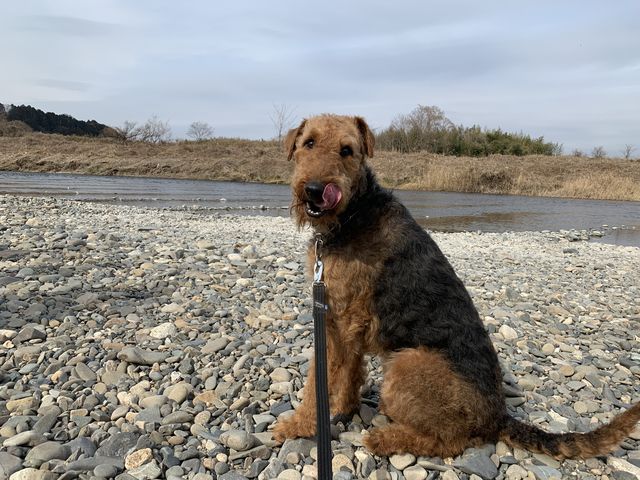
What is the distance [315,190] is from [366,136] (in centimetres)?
115

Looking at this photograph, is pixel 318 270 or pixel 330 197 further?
pixel 318 270

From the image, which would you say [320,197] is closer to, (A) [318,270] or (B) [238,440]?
(A) [318,270]

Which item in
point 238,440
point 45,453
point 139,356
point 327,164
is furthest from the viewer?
point 139,356

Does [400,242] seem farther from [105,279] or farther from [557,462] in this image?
[105,279]

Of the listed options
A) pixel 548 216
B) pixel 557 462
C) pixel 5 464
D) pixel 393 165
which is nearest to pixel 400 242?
pixel 557 462

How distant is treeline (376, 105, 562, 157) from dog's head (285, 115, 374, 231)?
51.1m

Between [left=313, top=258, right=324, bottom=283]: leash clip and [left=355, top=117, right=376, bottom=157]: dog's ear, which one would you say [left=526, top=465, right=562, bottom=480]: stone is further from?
[left=355, top=117, right=376, bottom=157]: dog's ear

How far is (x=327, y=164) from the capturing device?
3137mm

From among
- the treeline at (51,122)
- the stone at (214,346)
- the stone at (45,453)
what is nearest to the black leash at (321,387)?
the stone at (45,453)

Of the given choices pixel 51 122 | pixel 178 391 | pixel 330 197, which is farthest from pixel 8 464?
pixel 51 122

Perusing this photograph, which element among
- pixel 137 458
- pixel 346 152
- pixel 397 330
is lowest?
pixel 137 458

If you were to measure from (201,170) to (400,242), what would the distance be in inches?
1652

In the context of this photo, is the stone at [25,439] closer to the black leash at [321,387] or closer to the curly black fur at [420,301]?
the black leash at [321,387]

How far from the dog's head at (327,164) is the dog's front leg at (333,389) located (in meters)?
0.94
